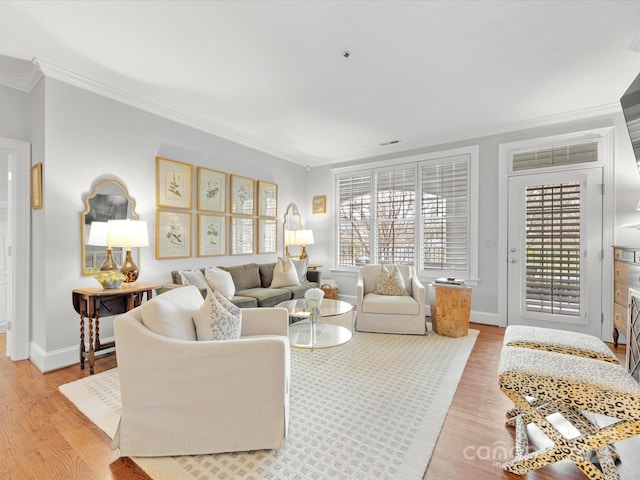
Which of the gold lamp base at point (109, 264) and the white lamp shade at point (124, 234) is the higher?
the white lamp shade at point (124, 234)

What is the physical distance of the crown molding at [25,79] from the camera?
272 cm

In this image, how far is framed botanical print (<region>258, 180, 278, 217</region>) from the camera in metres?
4.81

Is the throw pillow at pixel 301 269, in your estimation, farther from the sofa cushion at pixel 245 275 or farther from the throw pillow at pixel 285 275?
the sofa cushion at pixel 245 275

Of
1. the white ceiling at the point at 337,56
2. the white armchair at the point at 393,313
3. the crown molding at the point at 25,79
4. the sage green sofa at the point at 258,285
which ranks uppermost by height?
the white ceiling at the point at 337,56

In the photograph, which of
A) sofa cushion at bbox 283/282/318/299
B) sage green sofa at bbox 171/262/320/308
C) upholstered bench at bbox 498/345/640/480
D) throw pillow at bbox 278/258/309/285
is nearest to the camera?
upholstered bench at bbox 498/345/640/480

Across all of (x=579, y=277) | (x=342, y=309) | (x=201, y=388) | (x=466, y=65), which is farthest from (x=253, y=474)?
(x=579, y=277)

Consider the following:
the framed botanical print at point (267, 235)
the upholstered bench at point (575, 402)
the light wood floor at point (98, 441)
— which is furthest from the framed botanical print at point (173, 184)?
the upholstered bench at point (575, 402)

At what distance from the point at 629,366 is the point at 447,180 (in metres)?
2.96

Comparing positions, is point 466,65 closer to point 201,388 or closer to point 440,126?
point 440,126

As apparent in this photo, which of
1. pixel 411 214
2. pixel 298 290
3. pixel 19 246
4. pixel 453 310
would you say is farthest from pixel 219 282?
pixel 411 214

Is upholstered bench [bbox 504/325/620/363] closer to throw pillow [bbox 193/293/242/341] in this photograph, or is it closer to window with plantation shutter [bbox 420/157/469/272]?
throw pillow [bbox 193/293/242/341]

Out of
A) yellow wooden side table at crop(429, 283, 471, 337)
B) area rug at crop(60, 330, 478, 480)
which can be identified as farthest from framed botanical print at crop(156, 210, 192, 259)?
yellow wooden side table at crop(429, 283, 471, 337)

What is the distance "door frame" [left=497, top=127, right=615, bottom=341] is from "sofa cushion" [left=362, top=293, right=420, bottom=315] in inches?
54.0

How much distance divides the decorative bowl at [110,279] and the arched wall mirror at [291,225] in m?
2.76
